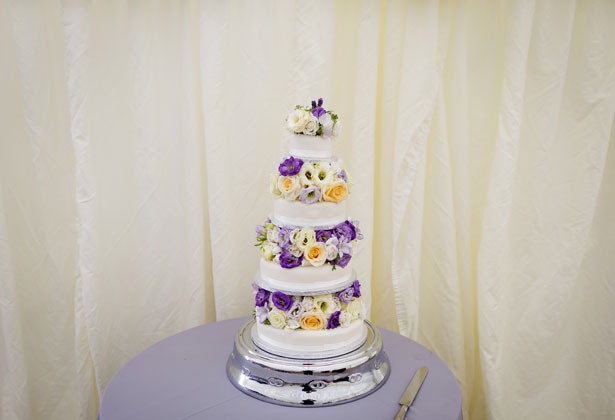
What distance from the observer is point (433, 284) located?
1.48m

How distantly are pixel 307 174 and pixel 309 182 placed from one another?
0.07 ft

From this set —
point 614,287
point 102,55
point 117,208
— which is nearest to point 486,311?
point 614,287

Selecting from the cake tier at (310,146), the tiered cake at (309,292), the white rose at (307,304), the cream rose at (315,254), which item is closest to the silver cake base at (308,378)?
the tiered cake at (309,292)

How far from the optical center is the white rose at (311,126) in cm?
101

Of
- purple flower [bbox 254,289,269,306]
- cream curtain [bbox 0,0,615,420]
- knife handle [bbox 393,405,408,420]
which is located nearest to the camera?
knife handle [bbox 393,405,408,420]

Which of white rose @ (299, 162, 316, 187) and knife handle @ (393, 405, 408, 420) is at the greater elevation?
white rose @ (299, 162, 316, 187)

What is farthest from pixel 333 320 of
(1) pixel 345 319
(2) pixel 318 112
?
(2) pixel 318 112

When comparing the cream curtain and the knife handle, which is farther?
the cream curtain

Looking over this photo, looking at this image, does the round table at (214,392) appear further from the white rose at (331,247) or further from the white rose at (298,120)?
the white rose at (298,120)

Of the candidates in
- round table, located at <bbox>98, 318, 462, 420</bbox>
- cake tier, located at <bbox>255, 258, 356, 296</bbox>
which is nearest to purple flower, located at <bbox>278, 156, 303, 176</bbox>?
cake tier, located at <bbox>255, 258, 356, 296</bbox>

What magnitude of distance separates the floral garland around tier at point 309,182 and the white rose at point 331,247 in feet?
0.28

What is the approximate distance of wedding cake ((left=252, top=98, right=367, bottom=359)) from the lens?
1.02 metres

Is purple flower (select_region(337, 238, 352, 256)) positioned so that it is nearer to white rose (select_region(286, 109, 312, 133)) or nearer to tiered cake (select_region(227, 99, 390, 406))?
tiered cake (select_region(227, 99, 390, 406))

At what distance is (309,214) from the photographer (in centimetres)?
103
